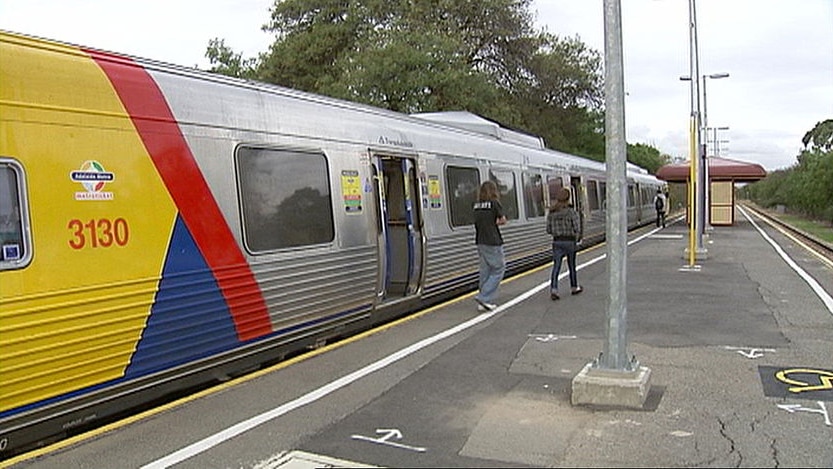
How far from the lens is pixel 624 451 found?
4773mm

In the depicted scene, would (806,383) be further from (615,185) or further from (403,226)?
(403,226)

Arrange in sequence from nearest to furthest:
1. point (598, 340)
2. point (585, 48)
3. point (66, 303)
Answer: point (66, 303) < point (598, 340) < point (585, 48)

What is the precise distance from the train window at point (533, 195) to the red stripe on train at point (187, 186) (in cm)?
978

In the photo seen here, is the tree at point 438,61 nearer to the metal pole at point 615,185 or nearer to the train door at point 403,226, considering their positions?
the train door at point 403,226

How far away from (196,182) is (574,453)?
3.72m

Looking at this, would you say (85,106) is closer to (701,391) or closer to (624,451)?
(624,451)

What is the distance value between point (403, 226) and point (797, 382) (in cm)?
561

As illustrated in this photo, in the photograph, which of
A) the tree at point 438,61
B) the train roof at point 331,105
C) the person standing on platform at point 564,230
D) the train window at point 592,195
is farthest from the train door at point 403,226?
the tree at point 438,61

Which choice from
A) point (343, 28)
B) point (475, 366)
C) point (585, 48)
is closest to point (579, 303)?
point (475, 366)

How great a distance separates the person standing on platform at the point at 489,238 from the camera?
33.8 ft

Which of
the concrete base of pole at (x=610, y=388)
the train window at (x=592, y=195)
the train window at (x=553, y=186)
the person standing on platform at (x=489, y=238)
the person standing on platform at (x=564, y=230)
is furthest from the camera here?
the train window at (x=592, y=195)

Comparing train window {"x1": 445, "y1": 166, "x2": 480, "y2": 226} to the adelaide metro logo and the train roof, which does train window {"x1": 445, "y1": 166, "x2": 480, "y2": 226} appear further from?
the adelaide metro logo

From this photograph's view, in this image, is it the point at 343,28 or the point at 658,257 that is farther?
the point at 343,28

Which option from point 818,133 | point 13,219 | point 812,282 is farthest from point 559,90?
point 818,133
